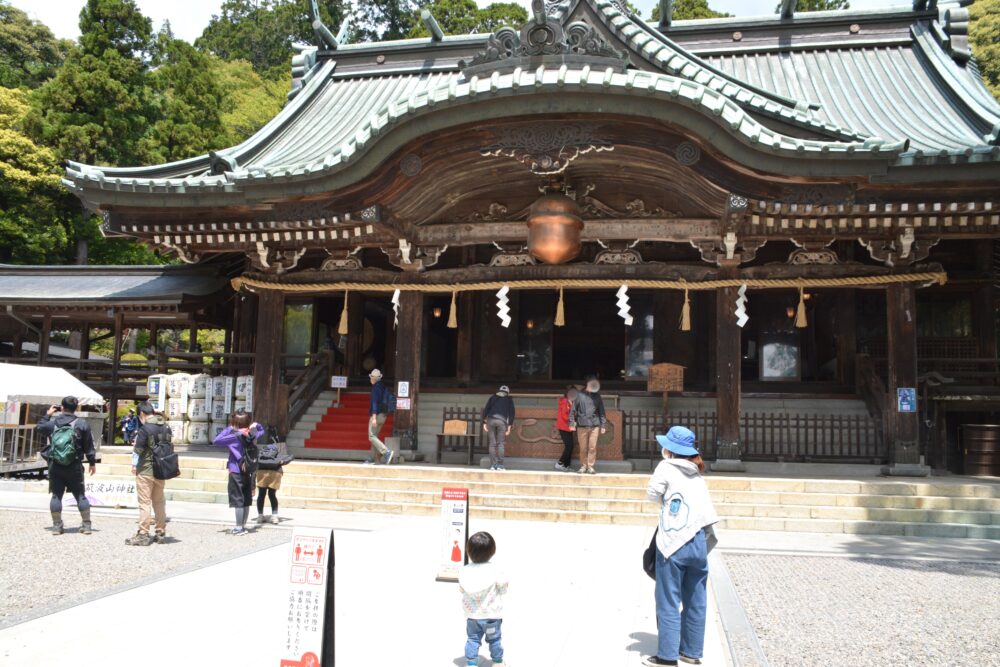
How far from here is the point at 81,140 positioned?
28969mm

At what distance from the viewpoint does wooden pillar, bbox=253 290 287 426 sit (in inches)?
573

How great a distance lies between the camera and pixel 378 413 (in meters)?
13.7

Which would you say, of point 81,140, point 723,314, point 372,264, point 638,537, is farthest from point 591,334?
point 81,140

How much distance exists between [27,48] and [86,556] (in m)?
40.9

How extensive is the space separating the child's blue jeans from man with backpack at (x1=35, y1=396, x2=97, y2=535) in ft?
21.3

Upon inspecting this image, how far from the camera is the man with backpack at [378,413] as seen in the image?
44.1 feet

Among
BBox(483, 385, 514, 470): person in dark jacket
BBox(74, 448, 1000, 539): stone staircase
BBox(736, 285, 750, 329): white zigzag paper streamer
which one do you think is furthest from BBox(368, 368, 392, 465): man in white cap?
BBox(736, 285, 750, 329): white zigzag paper streamer

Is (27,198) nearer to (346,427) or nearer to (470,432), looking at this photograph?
(346,427)

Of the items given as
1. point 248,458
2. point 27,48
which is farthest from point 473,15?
point 248,458

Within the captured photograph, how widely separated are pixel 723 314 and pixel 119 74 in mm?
26111

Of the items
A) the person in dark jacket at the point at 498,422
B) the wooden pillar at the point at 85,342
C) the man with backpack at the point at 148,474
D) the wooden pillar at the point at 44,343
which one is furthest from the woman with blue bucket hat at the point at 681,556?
the wooden pillar at the point at 85,342

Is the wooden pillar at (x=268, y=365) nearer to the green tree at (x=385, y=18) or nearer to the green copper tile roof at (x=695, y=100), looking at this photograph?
the green copper tile roof at (x=695, y=100)

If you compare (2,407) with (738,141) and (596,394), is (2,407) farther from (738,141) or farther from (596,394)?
(738,141)

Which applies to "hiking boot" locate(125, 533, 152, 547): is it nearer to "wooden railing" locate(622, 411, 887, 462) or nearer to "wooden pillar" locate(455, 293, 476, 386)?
"wooden railing" locate(622, 411, 887, 462)
